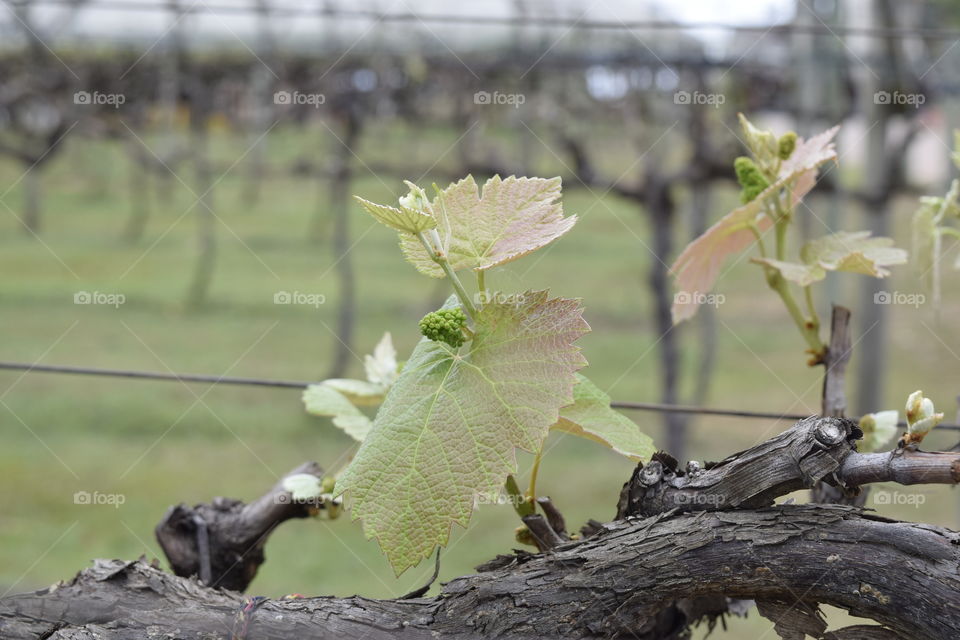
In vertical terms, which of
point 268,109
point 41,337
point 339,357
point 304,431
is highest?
point 268,109

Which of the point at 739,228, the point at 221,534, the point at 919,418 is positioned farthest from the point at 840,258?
the point at 221,534

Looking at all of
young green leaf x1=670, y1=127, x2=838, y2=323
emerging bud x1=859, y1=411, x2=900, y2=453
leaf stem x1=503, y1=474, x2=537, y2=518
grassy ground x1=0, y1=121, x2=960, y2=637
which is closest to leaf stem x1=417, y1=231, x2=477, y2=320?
leaf stem x1=503, y1=474, x2=537, y2=518

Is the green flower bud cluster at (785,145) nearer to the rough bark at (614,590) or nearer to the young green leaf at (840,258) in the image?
the young green leaf at (840,258)

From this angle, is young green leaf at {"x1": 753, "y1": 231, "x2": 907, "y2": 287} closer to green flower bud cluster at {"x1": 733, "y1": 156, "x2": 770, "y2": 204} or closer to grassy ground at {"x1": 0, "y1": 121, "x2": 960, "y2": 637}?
green flower bud cluster at {"x1": 733, "y1": 156, "x2": 770, "y2": 204}

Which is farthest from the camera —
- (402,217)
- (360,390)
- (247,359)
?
(247,359)

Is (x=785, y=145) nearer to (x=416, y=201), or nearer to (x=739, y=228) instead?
(x=739, y=228)

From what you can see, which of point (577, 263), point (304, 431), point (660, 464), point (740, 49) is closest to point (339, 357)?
point (304, 431)

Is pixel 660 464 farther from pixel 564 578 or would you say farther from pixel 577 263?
pixel 577 263
